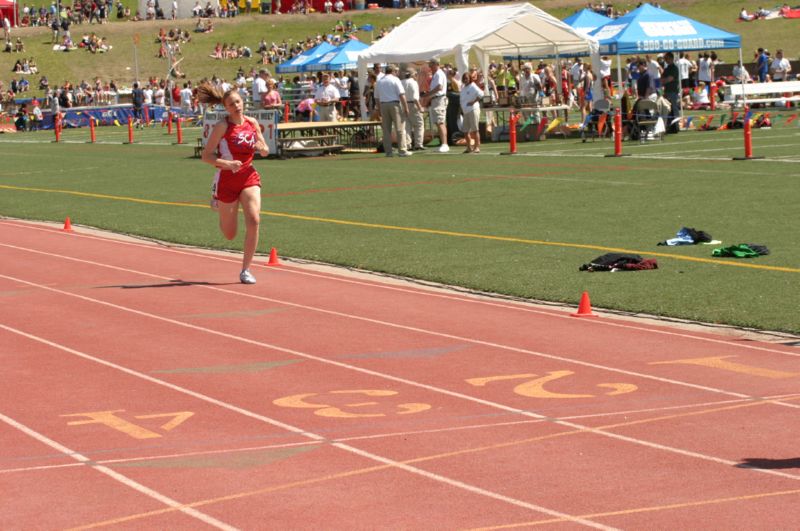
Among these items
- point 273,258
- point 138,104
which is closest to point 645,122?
point 273,258

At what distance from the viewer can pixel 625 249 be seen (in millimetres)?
16031

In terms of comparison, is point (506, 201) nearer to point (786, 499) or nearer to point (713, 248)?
point (713, 248)

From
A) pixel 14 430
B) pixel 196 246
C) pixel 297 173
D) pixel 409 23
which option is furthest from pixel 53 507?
pixel 409 23

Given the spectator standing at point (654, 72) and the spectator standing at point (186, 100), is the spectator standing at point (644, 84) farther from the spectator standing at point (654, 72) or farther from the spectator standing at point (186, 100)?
the spectator standing at point (186, 100)

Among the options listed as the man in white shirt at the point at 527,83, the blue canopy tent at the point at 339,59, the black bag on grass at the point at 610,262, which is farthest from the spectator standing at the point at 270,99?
the black bag on grass at the point at 610,262

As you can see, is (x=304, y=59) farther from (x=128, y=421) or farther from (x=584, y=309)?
(x=128, y=421)

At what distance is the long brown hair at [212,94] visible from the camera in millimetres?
14352

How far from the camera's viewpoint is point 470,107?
33.0m

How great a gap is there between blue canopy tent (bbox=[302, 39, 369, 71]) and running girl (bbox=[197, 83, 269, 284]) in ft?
125

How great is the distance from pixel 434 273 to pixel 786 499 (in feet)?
28.3

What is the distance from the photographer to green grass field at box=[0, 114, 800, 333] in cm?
1370

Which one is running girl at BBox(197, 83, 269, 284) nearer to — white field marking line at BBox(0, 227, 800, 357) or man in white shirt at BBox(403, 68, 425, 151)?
white field marking line at BBox(0, 227, 800, 357)

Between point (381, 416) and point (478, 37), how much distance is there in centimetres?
2958

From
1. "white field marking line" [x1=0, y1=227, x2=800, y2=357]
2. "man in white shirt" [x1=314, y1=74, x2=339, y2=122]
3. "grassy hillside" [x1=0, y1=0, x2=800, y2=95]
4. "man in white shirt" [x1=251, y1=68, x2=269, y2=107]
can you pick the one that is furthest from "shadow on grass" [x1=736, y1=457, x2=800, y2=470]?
"grassy hillside" [x1=0, y1=0, x2=800, y2=95]
